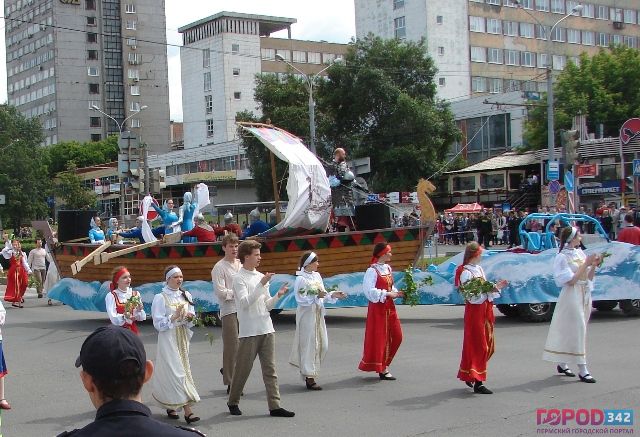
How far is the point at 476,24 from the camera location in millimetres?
69438

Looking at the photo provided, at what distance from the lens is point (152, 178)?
26.5m

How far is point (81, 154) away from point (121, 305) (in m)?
81.9

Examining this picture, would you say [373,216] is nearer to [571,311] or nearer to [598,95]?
[571,311]

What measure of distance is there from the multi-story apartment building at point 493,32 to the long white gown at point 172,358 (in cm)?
5976

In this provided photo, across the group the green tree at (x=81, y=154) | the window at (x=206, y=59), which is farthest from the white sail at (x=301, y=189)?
the green tree at (x=81, y=154)

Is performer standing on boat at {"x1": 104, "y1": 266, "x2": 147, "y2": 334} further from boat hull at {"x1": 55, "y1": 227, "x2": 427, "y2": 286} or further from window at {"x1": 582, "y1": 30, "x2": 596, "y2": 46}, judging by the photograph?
window at {"x1": 582, "y1": 30, "x2": 596, "y2": 46}

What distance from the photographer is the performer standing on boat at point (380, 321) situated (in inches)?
388

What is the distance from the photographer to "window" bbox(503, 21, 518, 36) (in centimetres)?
7081

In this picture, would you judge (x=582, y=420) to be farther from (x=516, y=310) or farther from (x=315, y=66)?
(x=315, y=66)

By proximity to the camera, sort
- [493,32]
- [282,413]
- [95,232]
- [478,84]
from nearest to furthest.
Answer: [282,413]
[95,232]
[493,32]
[478,84]

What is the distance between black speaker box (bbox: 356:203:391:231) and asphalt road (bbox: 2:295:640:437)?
2464 mm

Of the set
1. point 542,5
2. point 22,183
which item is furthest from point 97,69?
point 542,5

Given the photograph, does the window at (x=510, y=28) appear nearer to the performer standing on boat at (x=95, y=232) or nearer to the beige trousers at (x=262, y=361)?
the performer standing on boat at (x=95, y=232)

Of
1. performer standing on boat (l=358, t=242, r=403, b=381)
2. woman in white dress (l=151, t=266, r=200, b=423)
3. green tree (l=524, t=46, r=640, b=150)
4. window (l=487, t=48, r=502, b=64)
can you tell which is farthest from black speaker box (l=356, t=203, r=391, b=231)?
window (l=487, t=48, r=502, b=64)
